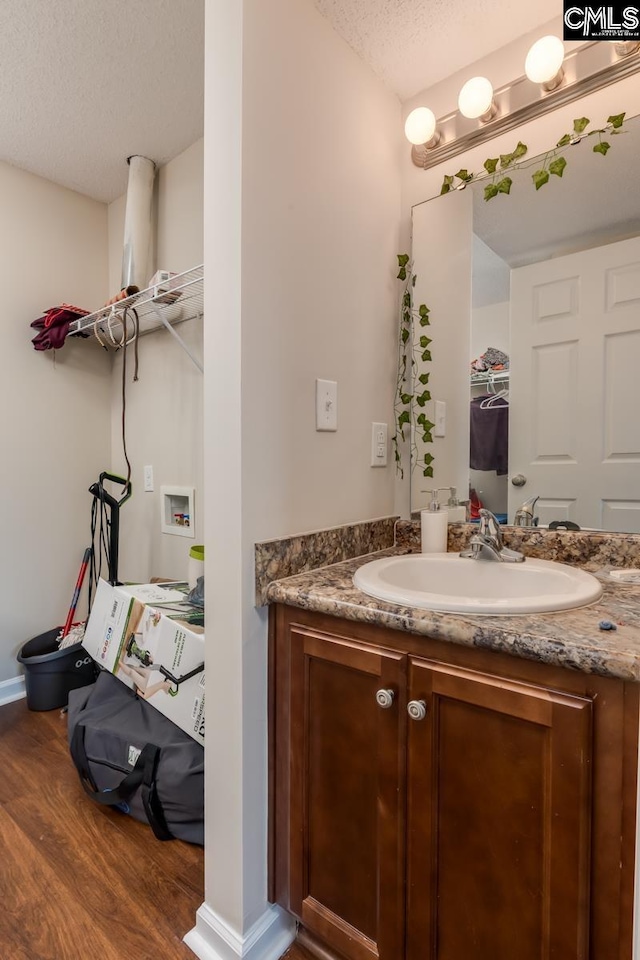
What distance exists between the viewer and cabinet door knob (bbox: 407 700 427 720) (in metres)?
0.82

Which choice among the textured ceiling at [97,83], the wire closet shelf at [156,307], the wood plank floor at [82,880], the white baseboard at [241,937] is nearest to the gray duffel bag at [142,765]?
the wood plank floor at [82,880]

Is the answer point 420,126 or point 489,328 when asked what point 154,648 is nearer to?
point 489,328

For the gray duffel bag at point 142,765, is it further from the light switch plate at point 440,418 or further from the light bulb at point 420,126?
the light bulb at point 420,126

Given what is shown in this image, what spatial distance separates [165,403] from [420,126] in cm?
148

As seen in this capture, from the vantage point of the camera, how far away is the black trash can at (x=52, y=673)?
2096 millimetres

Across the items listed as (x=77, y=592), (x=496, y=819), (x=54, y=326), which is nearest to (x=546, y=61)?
(x=496, y=819)

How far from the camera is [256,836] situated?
41.9 inches

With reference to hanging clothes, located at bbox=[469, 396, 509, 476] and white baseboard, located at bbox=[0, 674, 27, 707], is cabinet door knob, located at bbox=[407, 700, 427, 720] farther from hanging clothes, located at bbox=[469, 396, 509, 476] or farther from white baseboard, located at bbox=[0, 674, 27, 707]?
white baseboard, located at bbox=[0, 674, 27, 707]

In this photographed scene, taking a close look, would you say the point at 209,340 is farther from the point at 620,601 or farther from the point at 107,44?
the point at 107,44

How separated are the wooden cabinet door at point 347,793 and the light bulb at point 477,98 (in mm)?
1393

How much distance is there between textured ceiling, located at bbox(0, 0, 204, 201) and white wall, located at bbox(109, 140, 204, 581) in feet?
0.64

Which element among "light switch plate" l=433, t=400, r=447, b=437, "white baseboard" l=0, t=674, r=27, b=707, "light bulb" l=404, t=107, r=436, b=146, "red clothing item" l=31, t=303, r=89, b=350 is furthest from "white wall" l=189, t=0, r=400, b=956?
"white baseboard" l=0, t=674, r=27, b=707

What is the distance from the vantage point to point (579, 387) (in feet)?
3.93

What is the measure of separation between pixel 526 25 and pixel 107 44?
4.24 ft
